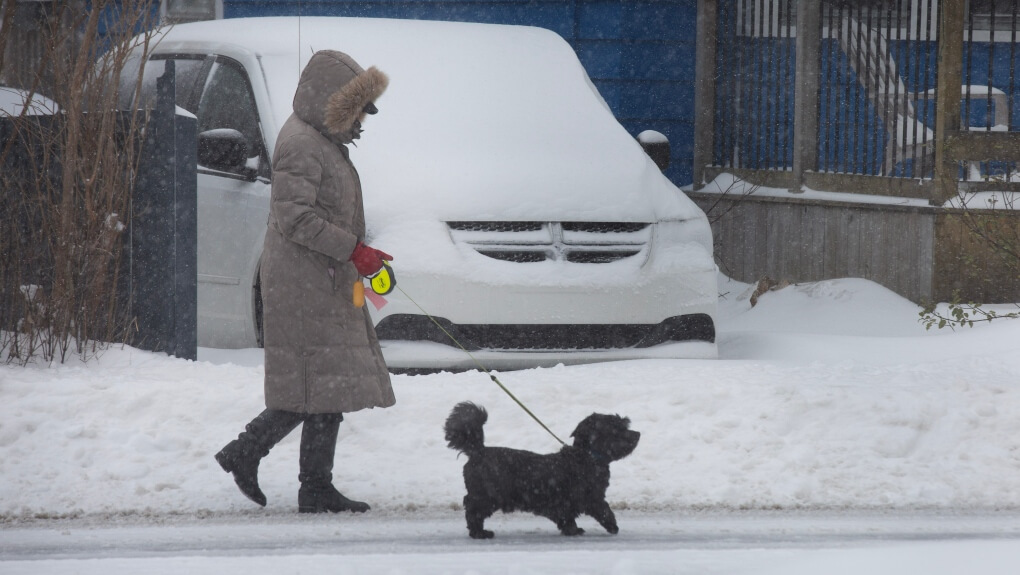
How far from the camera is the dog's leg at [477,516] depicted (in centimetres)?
432

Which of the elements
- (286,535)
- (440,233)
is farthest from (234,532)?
(440,233)

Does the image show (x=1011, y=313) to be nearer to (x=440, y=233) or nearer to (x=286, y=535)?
(x=440, y=233)

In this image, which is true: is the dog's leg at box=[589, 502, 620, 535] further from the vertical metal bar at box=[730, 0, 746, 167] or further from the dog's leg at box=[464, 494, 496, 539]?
the vertical metal bar at box=[730, 0, 746, 167]

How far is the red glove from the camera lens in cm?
449

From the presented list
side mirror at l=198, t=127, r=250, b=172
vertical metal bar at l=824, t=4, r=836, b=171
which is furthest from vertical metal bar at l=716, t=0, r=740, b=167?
side mirror at l=198, t=127, r=250, b=172

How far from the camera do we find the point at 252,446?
464 cm

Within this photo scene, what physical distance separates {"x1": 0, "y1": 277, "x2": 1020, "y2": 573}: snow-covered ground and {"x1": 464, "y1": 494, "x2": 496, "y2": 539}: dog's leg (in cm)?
10

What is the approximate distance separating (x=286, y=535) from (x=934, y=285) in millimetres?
6154

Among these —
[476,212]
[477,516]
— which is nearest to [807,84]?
[476,212]

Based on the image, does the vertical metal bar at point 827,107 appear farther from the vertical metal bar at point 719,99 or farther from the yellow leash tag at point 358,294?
the yellow leash tag at point 358,294

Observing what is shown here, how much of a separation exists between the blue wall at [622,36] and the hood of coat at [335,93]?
7.33 metres

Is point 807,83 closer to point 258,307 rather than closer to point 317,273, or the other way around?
point 258,307

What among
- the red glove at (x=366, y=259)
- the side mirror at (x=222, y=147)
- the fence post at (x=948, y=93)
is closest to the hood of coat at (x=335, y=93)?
the red glove at (x=366, y=259)

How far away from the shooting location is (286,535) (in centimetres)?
445
